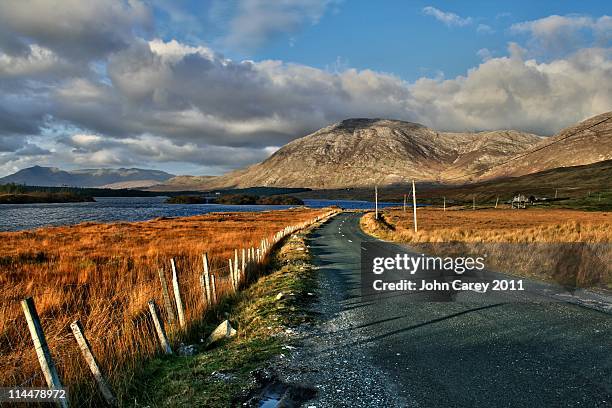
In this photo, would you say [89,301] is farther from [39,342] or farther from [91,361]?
[39,342]

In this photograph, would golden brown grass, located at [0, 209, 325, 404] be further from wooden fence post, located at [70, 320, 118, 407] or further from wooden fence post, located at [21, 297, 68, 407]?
wooden fence post, located at [21, 297, 68, 407]

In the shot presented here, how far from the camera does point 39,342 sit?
5.44 meters

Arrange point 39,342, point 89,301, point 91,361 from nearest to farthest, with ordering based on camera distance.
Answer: point 39,342 → point 91,361 → point 89,301

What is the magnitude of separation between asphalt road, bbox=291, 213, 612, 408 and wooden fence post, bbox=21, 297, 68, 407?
11.6ft

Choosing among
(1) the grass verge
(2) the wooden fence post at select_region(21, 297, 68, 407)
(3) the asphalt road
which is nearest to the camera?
(2) the wooden fence post at select_region(21, 297, 68, 407)

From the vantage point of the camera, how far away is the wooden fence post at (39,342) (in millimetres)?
5398

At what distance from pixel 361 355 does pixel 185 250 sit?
2261 cm

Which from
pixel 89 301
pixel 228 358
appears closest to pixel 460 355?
pixel 228 358

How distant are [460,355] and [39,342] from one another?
6790mm

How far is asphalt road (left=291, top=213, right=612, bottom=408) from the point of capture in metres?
6.08

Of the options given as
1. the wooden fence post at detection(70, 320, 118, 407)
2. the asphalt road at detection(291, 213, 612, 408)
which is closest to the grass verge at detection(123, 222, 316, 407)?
the wooden fence post at detection(70, 320, 118, 407)

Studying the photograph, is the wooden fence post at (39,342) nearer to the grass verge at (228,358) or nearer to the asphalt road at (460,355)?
the grass verge at (228,358)

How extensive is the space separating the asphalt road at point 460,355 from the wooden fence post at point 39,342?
3.55 metres

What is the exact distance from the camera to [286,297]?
12750 millimetres
